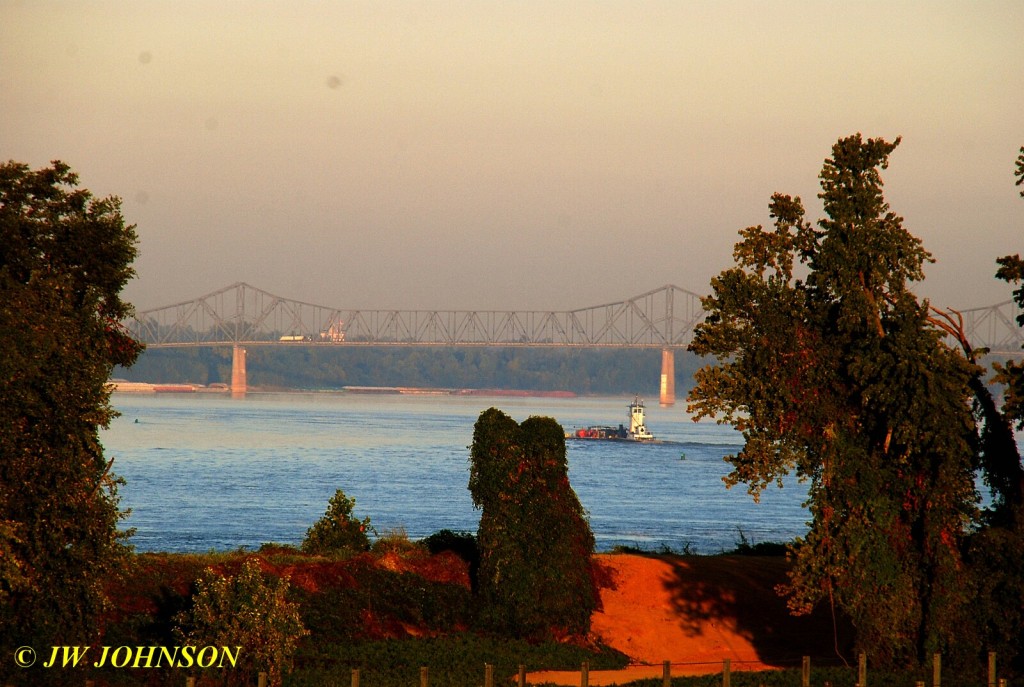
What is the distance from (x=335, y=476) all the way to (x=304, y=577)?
7548cm

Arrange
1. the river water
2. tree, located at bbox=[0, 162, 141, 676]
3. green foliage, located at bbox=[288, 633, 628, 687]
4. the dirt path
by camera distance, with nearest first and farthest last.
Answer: tree, located at bbox=[0, 162, 141, 676] < green foliage, located at bbox=[288, 633, 628, 687] < the dirt path < the river water

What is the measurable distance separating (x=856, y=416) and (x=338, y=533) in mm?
14682

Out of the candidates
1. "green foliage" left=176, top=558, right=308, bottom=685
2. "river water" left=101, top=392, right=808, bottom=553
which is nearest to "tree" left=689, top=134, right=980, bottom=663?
"green foliage" left=176, top=558, right=308, bottom=685

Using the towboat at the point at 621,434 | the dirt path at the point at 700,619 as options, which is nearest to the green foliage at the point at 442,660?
the dirt path at the point at 700,619

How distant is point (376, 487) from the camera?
93.7m

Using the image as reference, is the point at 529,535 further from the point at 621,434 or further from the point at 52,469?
the point at 621,434

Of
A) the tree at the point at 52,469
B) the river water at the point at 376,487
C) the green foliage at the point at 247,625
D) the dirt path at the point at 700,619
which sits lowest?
the river water at the point at 376,487

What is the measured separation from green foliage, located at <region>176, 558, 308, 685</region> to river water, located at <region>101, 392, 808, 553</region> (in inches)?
989

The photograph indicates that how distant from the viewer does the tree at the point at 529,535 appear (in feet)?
95.0

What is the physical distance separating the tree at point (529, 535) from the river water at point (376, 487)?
16.5 meters

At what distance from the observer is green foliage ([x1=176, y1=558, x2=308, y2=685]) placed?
21734mm

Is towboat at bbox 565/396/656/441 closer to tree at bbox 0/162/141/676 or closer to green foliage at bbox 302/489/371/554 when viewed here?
green foliage at bbox 302/489/371/554

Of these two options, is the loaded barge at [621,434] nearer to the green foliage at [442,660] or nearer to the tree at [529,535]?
the tree at [529,535]

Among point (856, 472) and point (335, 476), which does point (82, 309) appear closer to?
point (856, 472)
